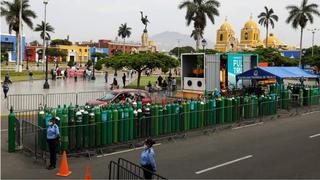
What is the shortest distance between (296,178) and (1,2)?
219 ft

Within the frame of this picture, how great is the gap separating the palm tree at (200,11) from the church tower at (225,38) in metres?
54.1

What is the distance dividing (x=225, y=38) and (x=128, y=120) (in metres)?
103

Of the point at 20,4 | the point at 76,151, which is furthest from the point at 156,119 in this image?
the point at 20,4

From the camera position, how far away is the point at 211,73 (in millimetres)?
27516

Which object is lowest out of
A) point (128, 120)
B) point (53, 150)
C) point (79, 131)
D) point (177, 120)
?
point (53, 150)

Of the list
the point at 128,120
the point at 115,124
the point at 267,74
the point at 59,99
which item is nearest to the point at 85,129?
the point at 115,124

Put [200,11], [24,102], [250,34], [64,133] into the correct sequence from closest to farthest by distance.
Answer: [64,133] → [24,102] → [200,11] → [250,34]

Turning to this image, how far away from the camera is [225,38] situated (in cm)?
11406

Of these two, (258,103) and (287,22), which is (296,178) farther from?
(287,22)

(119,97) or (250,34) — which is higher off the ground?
(250,34)

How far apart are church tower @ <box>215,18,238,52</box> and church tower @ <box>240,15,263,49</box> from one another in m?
5.15

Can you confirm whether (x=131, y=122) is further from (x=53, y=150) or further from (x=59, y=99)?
(x=59, y=99)

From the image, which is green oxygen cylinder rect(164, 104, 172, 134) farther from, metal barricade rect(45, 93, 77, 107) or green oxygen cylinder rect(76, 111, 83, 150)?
metal barricade rect(45, 93, 77, 107)

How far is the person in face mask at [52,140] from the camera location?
11570 millimetres
